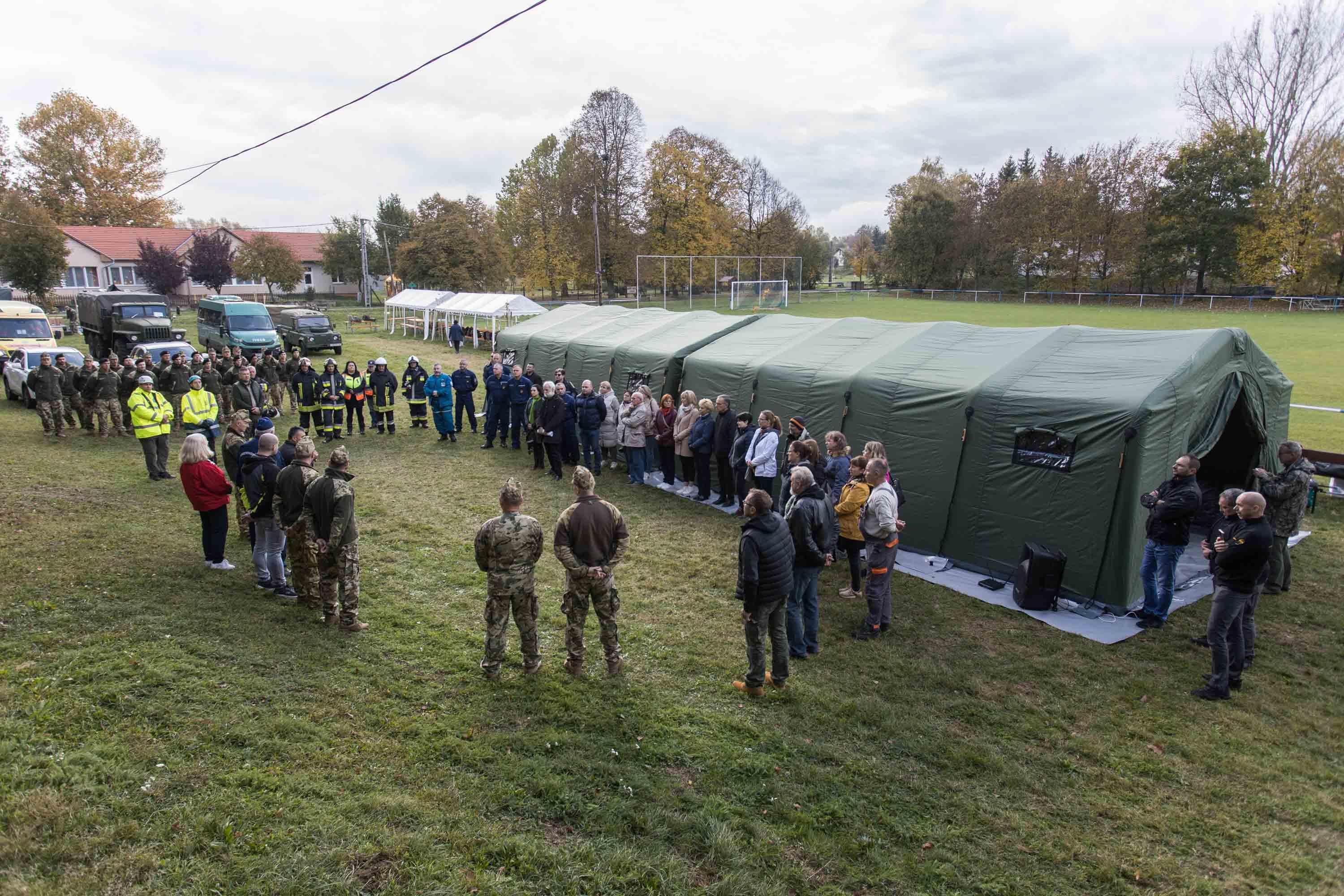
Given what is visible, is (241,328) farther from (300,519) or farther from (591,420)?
(300,519)

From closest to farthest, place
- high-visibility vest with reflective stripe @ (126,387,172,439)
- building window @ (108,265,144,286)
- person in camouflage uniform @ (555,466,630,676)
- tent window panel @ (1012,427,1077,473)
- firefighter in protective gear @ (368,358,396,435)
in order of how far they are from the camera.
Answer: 1. person in camouflage uniform @ (555,466,630,676)
2. tent window panel @ (1012,427,1077,473)
3. high-visibility vest with reflective stripe @ (126,387,172,439)
4. firefighter in protective gear @ (368,358,396,435)
5. building window @ (108,265,144,286)

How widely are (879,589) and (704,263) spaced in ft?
151

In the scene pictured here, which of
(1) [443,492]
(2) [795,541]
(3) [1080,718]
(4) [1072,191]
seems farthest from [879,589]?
(4) [1072,191]

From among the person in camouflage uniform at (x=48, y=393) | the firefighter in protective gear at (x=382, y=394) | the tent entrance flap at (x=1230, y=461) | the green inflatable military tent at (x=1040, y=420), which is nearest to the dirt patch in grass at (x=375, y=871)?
the green inflatable military tent at (x=1040, y=420)

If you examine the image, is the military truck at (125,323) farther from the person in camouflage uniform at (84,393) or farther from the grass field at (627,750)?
the grass field at (627,750)

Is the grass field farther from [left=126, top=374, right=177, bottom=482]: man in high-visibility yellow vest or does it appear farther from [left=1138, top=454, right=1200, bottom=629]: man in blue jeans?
[left=126, top=374, right=177, bottom=482]: man in high-visibility yellow vest

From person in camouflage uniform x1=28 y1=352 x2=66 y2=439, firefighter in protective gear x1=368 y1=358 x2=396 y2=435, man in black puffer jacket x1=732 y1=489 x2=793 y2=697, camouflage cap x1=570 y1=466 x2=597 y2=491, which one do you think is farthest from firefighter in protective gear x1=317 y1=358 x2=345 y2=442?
man in black puffer jacket x1=732 y1=489 x2=793 y2=697

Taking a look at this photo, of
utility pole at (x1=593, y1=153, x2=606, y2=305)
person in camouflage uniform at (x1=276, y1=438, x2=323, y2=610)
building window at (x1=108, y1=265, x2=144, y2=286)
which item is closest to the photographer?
person in camouflage uniform at (x1=276, y1=438, x2=323, y2=610)

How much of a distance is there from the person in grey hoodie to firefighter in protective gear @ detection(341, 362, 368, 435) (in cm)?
1172

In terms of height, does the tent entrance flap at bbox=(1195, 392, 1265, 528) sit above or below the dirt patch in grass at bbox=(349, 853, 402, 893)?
above

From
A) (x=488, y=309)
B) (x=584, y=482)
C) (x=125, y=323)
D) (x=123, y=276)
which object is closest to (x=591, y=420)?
(x=584, y=482)

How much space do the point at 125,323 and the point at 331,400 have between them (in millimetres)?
14594

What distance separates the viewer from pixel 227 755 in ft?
14.8

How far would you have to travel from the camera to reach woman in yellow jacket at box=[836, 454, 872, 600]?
718 centimetres
